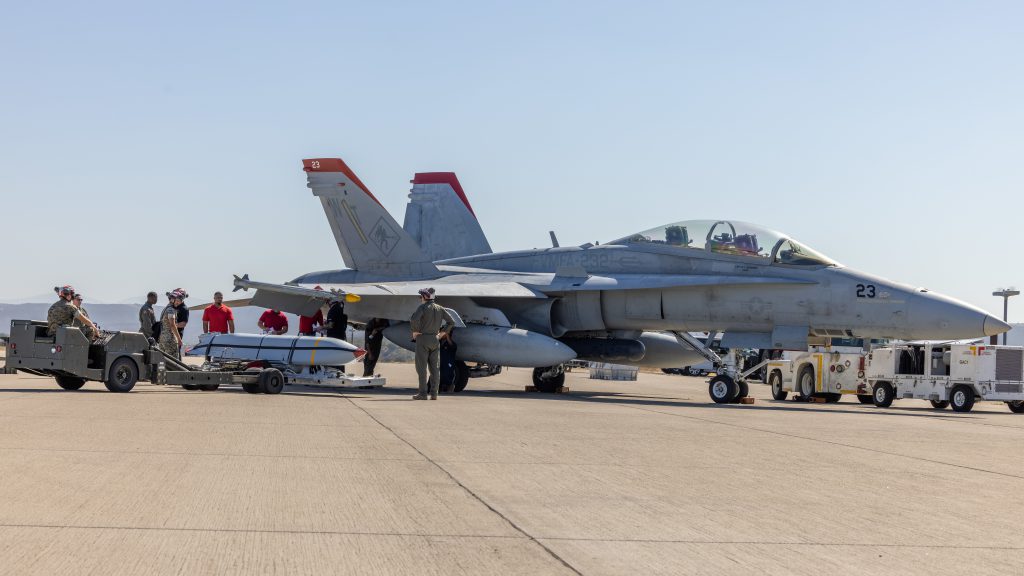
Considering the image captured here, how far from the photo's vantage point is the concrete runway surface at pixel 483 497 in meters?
4.58

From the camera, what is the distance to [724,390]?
18266 millimetres

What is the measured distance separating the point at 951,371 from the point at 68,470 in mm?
15440

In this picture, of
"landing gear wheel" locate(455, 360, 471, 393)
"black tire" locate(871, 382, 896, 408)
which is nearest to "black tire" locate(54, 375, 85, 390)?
"landing gear wheel" locate(455, 360, 471, 393)

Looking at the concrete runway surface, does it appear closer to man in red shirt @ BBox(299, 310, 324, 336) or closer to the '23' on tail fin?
man in red shirt @ BBox(299, 310, 324, 336)

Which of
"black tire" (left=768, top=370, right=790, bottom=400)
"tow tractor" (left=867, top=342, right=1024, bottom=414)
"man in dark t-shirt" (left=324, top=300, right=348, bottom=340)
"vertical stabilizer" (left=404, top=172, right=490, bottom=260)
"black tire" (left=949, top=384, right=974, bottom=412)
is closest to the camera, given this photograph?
"tow tractor" (left=867, top=342, right=1024, bottom=414)

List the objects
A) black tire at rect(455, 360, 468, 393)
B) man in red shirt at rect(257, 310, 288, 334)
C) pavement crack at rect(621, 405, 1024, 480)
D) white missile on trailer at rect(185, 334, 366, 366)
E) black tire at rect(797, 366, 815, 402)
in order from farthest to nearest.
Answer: black tire at rect(797, 366, 815, 402) < man in red shirt at rect(257, 310, 288, 334) < black tire at rect(455, 360, 468, 393) < white missile on trailer at rect(185, 334, 366, 366) < pavement crack at rect(621, 405, 1024, 480)

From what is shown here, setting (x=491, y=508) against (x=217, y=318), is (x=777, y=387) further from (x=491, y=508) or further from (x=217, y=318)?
(x=491, y=508)

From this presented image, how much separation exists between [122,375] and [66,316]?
1.06 m

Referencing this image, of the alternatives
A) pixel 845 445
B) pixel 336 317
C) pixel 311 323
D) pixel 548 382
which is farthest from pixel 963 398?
pixel 311 323

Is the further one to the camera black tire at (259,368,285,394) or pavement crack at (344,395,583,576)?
black tire at (259,368,285,394)

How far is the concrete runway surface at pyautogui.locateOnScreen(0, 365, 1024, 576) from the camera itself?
4.58 m

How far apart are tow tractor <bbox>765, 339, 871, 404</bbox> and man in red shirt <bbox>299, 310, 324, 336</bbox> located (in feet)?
29.6

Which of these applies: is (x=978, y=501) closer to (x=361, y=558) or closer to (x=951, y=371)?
(x=361, y=558)

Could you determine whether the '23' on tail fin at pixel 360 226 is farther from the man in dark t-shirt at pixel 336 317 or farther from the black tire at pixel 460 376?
the black tire at pixel 460 376
